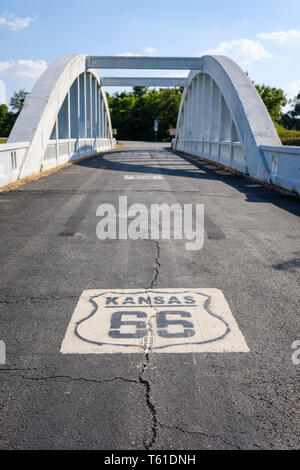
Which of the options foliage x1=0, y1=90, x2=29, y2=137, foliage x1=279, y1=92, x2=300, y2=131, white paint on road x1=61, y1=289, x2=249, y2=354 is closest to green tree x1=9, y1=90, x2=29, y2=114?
foliage x1=0, y1=90, x2=29, y2=137

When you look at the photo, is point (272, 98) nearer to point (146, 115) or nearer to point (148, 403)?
point (146, 115)

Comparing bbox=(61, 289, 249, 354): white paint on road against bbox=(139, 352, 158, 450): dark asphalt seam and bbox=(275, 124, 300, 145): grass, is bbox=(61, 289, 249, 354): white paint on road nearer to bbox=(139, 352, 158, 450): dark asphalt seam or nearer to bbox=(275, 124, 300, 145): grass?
bbox=(139, 352, 158, 450): dark asphalt seam

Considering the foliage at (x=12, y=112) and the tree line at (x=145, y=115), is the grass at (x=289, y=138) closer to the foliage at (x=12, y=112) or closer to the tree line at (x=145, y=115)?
the tree line at (x=145, y=115)

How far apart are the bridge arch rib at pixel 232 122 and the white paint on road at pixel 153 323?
10.2m

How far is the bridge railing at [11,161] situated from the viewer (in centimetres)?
1189

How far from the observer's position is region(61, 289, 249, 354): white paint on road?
10.7 ft

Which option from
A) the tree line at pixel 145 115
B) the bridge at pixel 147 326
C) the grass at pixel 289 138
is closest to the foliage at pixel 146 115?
the tree line at pixel 145 115

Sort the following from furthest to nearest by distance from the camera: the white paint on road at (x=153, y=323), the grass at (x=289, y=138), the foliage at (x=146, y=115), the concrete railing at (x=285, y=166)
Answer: the foliage at (x=146, y=115)
the grass at (x=289, y=138)
the concrete railing at (x=285, y=166)
the white paint on road at (x=153, y=323)

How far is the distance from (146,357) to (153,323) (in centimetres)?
55

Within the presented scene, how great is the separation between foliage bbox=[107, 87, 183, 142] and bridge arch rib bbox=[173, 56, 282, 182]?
53.7 meters

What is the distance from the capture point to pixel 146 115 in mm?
88250
